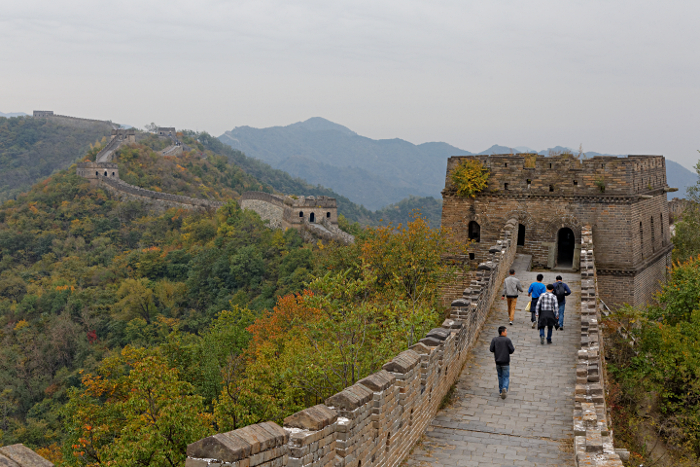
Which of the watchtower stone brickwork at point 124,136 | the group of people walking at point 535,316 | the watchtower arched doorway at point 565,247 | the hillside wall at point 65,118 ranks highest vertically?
the hillside wall at point 65,118

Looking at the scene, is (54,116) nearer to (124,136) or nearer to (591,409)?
(124,136)

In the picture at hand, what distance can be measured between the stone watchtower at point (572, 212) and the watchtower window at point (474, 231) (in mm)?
31

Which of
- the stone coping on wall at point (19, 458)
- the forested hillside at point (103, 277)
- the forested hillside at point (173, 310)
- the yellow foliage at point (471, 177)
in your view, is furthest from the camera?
the forested hillside at point (103, 277)

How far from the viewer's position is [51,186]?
7325cm

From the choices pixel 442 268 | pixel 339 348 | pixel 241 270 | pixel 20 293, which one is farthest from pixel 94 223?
pixel 339 348

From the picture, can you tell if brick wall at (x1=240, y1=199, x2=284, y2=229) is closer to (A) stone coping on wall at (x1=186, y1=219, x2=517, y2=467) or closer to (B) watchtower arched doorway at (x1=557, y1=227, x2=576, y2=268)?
(B) watchtower arched doorway at (x1=557, y1=227, x2=576, y2=268)

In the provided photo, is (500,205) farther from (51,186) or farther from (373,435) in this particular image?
(51,186)

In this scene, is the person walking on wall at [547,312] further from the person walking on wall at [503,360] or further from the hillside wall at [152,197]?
the hillside wall at [152,197]

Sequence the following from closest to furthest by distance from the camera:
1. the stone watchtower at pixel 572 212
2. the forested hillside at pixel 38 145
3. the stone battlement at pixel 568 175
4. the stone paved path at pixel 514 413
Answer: the stone paved path at pixel 514 413 → the stone battlement at pixel 568 175 → the stone watchtower at pixel 572 212 → the forested hillside at pixel 38 145

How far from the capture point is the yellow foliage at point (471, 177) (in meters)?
19.5

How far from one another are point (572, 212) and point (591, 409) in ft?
36.7

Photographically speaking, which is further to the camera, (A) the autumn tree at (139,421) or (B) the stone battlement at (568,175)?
(B) the stone battlement at (568,175)

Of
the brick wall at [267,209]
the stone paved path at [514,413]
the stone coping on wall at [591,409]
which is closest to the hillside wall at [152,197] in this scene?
the brick wall at [267,209]

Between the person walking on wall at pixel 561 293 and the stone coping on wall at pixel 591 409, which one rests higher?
the person walking on wall at pixel 561 293
